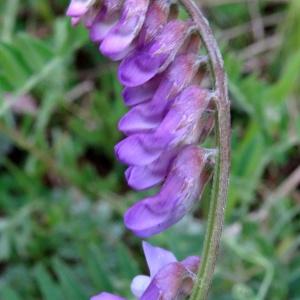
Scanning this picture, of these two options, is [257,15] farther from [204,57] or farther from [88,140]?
[204,57]

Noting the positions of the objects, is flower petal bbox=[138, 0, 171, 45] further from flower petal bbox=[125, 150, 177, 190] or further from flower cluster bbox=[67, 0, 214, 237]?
flower petal bbox=[125, 150, 177, 190]

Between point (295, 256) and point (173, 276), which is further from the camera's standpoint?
point (295, 256)

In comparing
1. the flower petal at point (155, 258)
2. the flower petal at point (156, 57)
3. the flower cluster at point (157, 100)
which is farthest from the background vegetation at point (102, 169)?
the flower petal at point (156, 57)

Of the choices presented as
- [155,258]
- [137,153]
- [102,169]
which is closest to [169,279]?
[155,258]

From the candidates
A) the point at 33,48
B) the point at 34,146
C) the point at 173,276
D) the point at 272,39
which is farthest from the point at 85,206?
the point at 173,276

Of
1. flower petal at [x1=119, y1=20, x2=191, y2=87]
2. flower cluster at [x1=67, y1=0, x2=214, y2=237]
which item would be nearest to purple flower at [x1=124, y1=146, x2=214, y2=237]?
flower cluster at [x1=67, y1=0, x2=214, y2=237]

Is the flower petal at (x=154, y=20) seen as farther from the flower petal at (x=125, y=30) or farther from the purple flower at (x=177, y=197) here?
the purple flower at (x=177, y=197)
